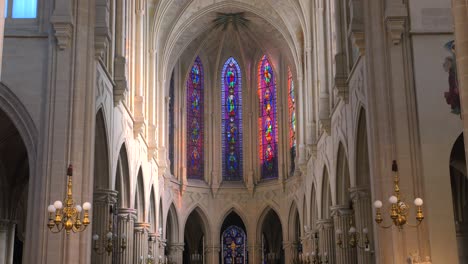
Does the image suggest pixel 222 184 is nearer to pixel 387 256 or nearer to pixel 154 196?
pixel 154 196

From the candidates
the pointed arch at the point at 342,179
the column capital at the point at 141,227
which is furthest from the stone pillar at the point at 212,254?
the pointed arch at the point at 342,179

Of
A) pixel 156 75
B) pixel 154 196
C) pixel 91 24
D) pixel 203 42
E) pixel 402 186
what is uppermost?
pixel 203 42

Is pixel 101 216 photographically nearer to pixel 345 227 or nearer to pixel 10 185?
pixel 10 185

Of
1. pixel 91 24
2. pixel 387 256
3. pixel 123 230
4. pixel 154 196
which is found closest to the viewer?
pixel 387 256

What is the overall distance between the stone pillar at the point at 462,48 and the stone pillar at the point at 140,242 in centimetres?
2099

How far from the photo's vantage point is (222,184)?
4272 cm

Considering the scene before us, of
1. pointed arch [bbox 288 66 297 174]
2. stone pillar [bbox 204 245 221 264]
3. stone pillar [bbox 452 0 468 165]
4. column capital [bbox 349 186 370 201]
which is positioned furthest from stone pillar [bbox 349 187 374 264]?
stone pillar [bbox 204 245 221 264]

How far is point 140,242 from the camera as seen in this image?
2964 cm

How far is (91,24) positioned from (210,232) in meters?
24.5

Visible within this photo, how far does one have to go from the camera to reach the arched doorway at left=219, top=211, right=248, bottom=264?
43562mm

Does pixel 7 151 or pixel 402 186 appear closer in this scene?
pixel 402 186

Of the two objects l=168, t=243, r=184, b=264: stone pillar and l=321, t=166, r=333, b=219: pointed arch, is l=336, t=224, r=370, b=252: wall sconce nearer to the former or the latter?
l=321, t=166, r=333, b=219: pointed arch

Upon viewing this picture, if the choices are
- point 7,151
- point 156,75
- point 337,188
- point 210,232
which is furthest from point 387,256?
point 210,232

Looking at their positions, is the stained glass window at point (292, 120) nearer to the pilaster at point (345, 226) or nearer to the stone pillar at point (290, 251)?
the stone pillar at point (290, 251)
